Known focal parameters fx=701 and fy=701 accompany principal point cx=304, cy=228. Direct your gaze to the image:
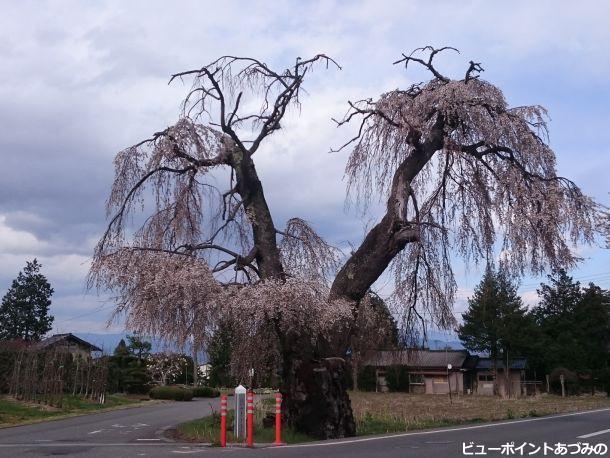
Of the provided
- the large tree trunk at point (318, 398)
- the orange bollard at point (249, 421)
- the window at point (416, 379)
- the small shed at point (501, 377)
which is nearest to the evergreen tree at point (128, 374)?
the window at point (416, 379)

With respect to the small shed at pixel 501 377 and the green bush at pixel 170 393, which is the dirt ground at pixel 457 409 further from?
the small shed at pixel 501 377

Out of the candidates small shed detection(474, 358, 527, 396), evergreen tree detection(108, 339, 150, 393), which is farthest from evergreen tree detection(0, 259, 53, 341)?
small shed detection(474, 358, 527, 396)

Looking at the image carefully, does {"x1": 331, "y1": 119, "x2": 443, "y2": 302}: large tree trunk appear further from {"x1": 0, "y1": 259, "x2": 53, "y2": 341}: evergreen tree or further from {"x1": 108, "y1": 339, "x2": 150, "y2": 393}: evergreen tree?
{"x1": 0, "y1": 259, "x2": 53, "y2": 341}: evergreen tree

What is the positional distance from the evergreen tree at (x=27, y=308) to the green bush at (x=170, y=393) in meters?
22.3

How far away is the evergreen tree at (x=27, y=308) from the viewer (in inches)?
2537

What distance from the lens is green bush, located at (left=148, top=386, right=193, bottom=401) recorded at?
1831 inches

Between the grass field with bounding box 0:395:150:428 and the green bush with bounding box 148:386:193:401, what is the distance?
7008 millimetres

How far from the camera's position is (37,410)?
29844 millimetres

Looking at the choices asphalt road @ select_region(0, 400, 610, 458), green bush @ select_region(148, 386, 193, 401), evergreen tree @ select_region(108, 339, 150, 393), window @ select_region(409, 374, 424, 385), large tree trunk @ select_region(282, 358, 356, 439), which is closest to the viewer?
asphalt road @ select_region(0, 400, 610, 458)

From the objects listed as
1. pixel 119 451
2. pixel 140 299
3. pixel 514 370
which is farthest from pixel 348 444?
pixel 514 370

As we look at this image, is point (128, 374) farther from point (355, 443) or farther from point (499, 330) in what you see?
point (355, 443)

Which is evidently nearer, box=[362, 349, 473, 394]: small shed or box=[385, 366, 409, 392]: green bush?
box=[385, 366, 409, 392]: green bush

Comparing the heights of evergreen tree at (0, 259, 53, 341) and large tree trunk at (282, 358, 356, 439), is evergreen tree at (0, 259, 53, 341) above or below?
above

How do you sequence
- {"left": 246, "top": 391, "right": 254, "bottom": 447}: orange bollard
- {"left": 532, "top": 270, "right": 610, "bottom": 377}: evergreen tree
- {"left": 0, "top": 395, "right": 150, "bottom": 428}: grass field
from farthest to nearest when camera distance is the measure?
1. {"left": 532, "top": 270, "right": 610, "bottom": 377}: evergreen tree
2. {"left": 0, "top": 395, "right": 150, "bottom": 428}: grass field
3. {"left": 246, "top": 391, "right": 254, "bottom": 447}: orange bollard
